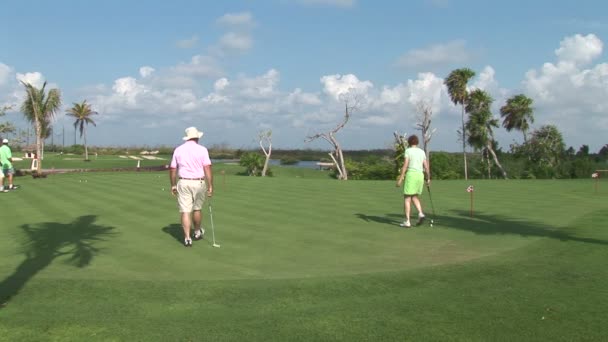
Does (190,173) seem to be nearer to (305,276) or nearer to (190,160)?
(190,160)

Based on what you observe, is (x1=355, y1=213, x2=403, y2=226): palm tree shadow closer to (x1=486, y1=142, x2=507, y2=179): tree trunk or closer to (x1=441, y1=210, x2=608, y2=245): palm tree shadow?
(x1=441, y1=210, x2=608, y2=245): palm tree shadow

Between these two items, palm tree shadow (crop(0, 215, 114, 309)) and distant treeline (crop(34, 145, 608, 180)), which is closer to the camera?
palm tree shadow (crop(0, 215, 114, 309))

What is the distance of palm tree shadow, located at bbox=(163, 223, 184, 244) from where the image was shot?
11.0 metres

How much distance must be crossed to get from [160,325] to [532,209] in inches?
513

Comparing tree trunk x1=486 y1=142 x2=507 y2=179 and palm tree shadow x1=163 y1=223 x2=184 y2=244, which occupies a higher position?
tree trunk x1=486 y1=142 x2=507 y2=179

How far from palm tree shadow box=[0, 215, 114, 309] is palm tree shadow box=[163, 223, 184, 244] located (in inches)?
45.9

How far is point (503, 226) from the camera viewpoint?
12.5 metres

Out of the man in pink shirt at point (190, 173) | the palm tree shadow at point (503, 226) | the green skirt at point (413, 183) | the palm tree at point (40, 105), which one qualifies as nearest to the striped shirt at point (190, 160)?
the man in pink shirt at point (190, 173)

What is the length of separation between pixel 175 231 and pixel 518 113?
6067cm

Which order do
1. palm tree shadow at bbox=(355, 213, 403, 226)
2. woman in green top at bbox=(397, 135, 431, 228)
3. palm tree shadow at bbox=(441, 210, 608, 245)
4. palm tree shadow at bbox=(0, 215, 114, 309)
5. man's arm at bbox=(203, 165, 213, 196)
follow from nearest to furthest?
1. palm tree shadow at bbox=(0, 215, 114, 309)
2. man's arm at bbox=(203, 165, 213, 196)
3. palm tree shadow at bbox=(441, 210, 608, 245)
4. woman in green top at bbox=(397, 135, 431, 228)
5. palm tree shadow at bbox=(355, 213, 403, 226)

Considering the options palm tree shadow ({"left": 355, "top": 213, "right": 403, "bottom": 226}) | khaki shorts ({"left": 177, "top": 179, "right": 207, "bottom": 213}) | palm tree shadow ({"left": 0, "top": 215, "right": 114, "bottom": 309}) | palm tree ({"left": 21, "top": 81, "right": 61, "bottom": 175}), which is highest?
palm tree ({"left": 21, "top": 81, "right": 61, "bottom": 175})

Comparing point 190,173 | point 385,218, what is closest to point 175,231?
point 190,173

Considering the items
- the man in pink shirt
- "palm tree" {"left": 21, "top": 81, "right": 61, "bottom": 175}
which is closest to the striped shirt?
the man in pink shirt

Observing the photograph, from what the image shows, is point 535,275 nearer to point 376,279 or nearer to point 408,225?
point 376,279
